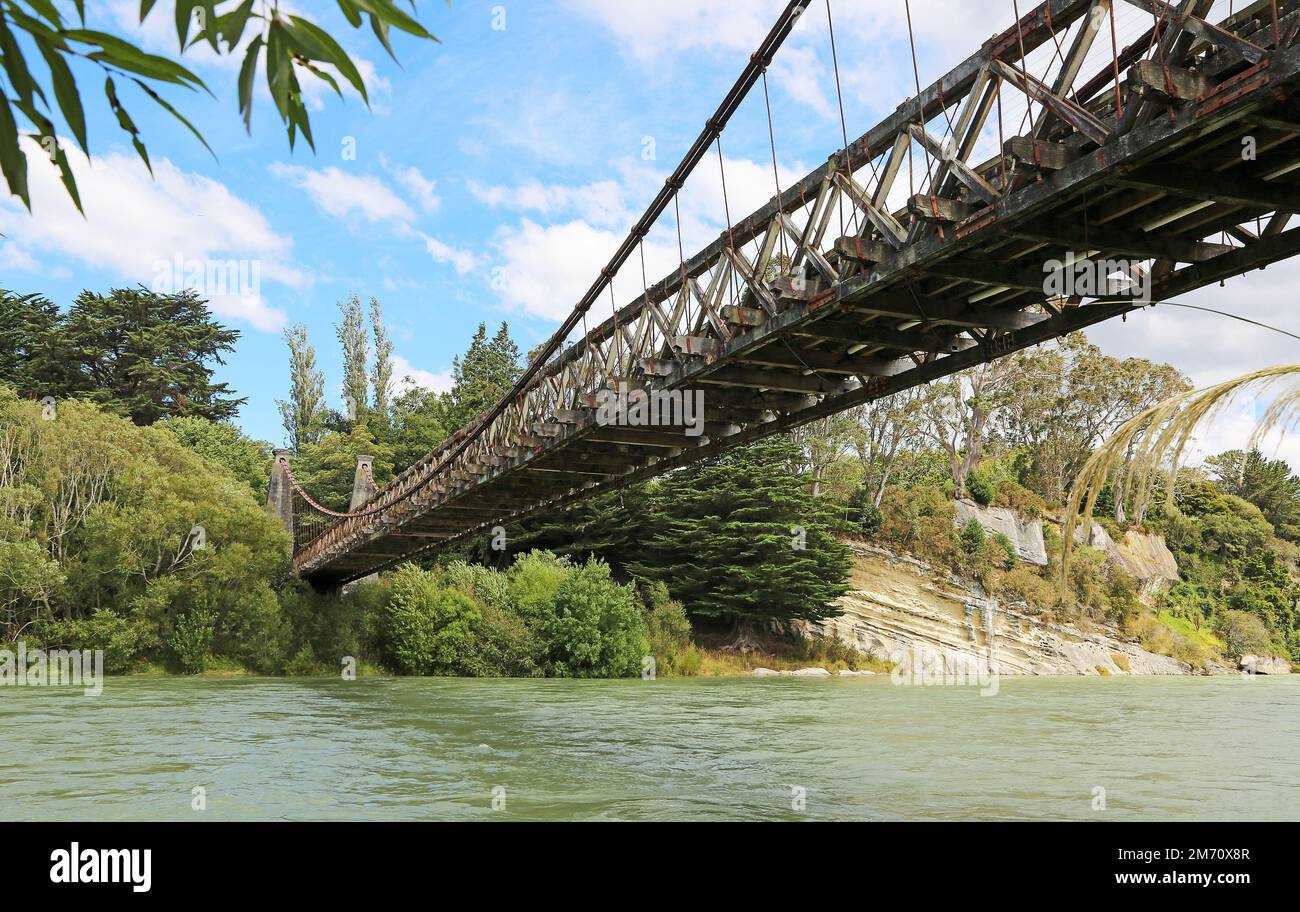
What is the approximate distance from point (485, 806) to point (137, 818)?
3115 millimetres

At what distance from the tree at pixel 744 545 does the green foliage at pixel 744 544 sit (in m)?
0.04

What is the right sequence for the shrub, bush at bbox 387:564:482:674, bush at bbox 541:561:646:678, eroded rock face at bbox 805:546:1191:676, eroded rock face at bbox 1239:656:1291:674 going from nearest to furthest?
bush at bbox 387:564:482:674 → bush at bbox 541:561:646:678 → the shrub → eroded rock face at bbox 805:546:1191:676 → eroded rock face at bbox 1239:656:1291:674

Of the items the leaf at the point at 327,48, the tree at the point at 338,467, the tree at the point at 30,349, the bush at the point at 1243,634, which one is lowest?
the bush at the point at 1243,634

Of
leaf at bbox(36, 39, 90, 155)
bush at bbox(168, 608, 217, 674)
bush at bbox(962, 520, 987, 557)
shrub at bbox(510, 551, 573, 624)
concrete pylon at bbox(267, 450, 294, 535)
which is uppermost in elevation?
concrete pylon at bbox(267, 450, 294, 535)

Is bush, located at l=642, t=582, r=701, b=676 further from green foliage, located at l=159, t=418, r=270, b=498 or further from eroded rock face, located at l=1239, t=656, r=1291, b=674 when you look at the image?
eroded rock face, located at l=1239, t=656, r=1291, b=674

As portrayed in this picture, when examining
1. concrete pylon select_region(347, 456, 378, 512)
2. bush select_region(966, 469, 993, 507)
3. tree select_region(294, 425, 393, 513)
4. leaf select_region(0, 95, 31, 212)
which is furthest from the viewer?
tree select_region(294, 425, 393, 513)

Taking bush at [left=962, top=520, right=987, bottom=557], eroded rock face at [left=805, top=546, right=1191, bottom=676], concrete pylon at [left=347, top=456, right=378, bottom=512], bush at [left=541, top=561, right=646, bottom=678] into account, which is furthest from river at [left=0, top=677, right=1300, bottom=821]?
bush at [left=962, top=520, right=987, bottom=557]

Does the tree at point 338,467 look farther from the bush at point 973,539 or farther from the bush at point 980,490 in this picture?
the bush at point 980,490

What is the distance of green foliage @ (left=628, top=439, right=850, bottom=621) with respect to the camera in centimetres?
4059

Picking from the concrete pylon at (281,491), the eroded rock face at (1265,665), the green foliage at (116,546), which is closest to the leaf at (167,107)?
the green foliage at (116,546)

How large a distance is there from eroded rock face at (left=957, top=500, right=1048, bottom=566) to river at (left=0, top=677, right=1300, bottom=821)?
78.1 feet

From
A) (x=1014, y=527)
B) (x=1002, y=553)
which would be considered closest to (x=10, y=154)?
(x=1002, y=553)

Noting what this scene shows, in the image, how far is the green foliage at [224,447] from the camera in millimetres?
47500

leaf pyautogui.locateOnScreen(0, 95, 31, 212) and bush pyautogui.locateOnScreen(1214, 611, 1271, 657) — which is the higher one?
leaf pyautogui.locateOnScreen(0, 95, 31, 212)
